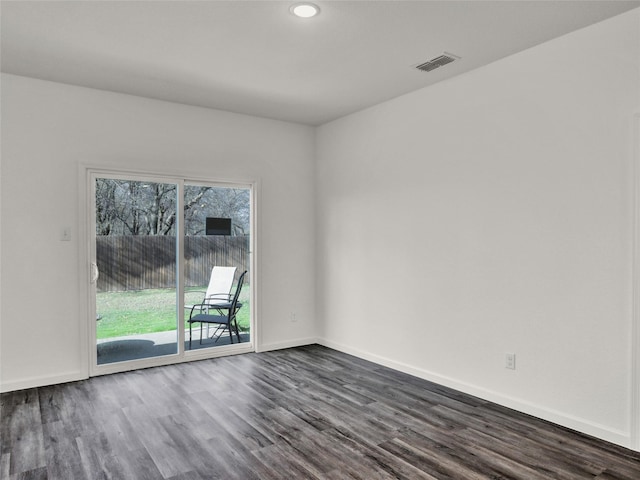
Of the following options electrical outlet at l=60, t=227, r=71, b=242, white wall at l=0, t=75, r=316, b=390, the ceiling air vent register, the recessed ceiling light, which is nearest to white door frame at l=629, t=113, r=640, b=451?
the ceiling air vent register

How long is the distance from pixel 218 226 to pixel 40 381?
2.21 meters

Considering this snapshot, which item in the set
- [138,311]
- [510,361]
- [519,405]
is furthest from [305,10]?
[138,311]

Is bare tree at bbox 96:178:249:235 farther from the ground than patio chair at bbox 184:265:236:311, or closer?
farther from the ground

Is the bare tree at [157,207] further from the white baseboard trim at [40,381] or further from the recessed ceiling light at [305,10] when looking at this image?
the recessed ceiling light at [305,10]

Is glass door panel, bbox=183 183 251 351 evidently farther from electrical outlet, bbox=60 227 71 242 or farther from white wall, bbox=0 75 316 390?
electrical outlet, bbox=60 227 71 242

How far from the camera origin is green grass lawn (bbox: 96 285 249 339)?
4.34 metres

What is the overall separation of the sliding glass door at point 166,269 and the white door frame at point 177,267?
12 millimetres

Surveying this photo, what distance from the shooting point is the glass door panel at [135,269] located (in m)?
4.33

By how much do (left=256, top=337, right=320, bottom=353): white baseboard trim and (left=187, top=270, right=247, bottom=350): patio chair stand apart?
0.95 feet

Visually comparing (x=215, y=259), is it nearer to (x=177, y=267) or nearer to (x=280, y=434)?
(x=177, y=267)

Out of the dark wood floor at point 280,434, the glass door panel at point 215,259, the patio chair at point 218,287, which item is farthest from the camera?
the patio chair at point 218,287

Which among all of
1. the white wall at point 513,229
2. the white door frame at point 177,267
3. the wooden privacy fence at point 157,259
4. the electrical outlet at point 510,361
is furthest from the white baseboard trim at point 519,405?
the wooden privacy fence at point 157,259

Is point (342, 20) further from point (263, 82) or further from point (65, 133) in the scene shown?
point (65, 133)

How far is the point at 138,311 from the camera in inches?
178
